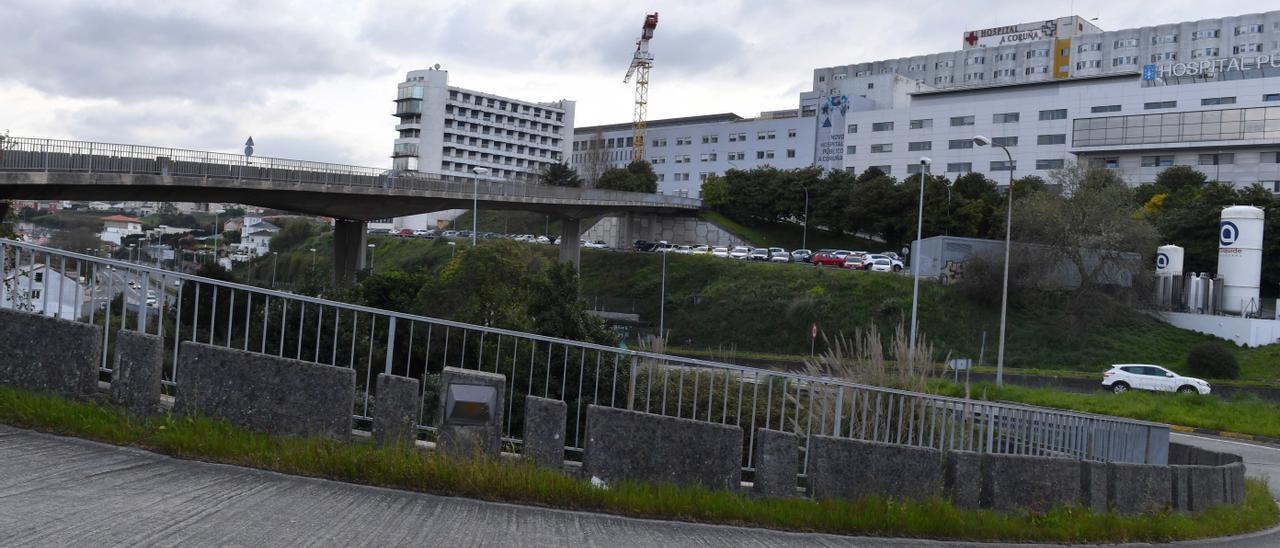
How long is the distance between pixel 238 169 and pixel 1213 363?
43509 millimetres

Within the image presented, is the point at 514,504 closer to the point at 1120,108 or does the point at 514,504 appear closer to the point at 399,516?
the point at 399,516

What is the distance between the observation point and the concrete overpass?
121 feet

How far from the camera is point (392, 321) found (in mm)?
7762

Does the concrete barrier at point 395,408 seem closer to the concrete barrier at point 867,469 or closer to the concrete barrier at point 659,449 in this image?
the concrete barrier at point 659,449

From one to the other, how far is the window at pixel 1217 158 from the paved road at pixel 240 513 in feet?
256

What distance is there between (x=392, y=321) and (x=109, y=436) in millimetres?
2133

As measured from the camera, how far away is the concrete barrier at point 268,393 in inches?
290

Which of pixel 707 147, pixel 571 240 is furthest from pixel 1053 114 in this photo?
pixel 571 240

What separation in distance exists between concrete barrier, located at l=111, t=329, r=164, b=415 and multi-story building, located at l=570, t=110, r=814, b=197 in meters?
93.7

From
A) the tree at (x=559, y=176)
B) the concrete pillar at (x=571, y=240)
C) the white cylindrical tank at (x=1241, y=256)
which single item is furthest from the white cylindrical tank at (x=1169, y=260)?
the tree at (x=559, y=176)

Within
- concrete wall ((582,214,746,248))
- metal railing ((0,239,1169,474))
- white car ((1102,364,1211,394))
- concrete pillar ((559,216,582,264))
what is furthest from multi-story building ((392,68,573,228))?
metal railing ((0,239,1169,474))

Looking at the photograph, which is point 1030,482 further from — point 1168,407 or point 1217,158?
point 1217,158

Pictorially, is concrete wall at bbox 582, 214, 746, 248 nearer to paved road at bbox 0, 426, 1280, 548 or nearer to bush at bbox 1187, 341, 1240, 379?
bush at bbox 1187, 341, 1240, 379

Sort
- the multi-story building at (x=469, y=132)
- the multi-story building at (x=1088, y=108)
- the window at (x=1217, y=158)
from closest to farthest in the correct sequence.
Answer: the window at (x=1217, y=158), the multi-story building at (x=1088, y=108), the multi-story building at (x=469, y=132)
